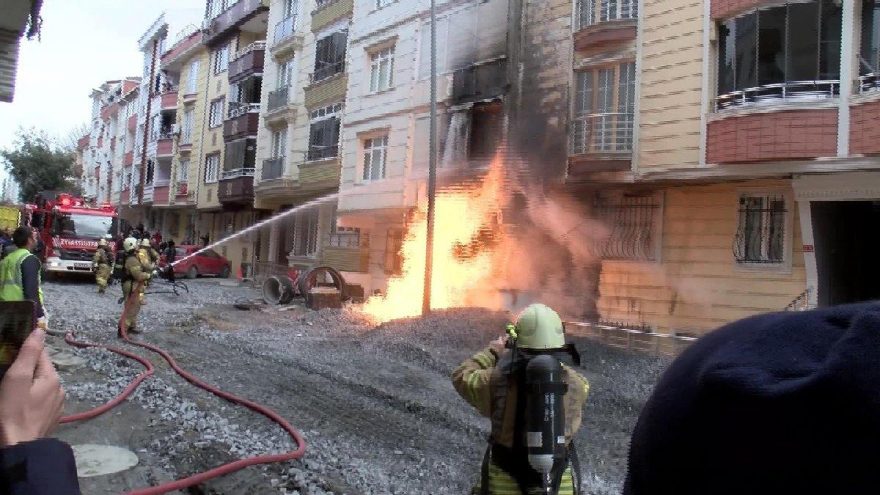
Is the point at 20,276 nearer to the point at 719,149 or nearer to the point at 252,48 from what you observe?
the point at 719,149

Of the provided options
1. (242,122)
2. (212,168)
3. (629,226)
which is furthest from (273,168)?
(629,226)

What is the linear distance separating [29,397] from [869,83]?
1149cm

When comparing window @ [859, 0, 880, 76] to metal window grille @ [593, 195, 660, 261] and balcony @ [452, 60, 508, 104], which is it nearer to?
metal window grille @ [593, 195, 660, 261]

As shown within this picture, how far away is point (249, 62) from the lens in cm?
2981

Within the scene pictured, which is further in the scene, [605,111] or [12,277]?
[605,111]

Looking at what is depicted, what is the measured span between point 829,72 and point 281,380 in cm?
924

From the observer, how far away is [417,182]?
18.9m

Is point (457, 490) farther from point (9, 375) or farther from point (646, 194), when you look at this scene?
point (646, 194)

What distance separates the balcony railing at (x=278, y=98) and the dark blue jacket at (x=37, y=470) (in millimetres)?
26832

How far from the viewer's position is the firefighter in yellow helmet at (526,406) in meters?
2.86

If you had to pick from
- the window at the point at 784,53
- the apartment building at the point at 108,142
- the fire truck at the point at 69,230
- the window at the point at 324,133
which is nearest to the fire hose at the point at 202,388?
the window at the point at 784,53

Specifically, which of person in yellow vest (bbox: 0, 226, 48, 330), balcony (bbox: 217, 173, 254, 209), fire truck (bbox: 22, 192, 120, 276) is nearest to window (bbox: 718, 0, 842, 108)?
person in yellow vest (bbox: 0, 226, 48, 330)

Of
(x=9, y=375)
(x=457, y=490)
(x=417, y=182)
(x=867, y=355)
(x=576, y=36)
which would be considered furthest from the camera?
(x=417, y=182)

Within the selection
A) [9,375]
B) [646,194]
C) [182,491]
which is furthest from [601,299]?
[9,375]
